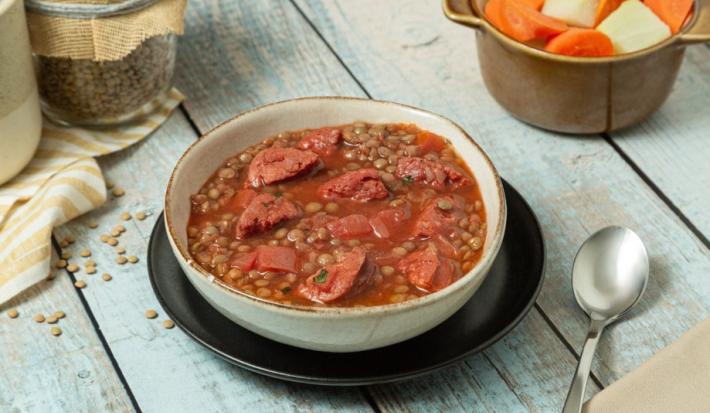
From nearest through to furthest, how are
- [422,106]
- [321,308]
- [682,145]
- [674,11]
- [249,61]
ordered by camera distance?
[321,308], [674,11], [682,145], [422,106], [249,61]

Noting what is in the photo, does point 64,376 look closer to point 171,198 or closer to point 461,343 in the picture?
point 171,198

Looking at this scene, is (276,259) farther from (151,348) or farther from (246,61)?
(246,61)

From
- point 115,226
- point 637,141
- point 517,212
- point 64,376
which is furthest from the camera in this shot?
point 637,141

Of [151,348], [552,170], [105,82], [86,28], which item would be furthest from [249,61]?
[151,348]

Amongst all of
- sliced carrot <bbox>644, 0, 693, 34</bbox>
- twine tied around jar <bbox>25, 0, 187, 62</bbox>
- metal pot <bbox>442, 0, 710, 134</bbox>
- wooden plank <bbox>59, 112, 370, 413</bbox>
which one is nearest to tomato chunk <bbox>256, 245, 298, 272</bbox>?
wooden plank <bbox>59, 112, 370, 413</bbox>

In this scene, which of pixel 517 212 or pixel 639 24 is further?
pixel 639 24

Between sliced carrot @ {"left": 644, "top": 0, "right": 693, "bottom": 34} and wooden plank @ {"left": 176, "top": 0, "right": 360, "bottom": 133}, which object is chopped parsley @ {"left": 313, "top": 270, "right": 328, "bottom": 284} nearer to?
wooden plank @ {"left": 176, "top": 0, "right": 360, "bottom": 133}

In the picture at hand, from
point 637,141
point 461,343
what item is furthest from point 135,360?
point 637,141
